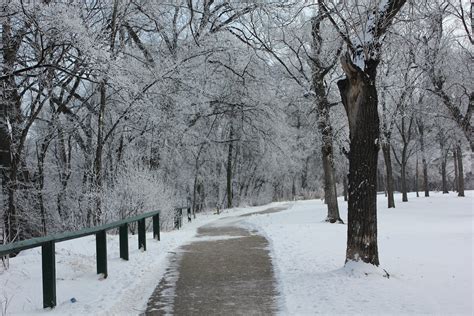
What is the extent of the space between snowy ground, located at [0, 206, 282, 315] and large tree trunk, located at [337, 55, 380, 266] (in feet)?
11.2

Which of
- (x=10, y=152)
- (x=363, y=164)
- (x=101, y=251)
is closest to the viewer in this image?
(x=101, y=251)

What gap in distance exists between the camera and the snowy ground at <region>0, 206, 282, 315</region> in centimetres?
591

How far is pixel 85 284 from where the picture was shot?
715 cm

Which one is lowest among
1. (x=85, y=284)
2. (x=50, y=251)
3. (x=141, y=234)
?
(x=85, y=284)

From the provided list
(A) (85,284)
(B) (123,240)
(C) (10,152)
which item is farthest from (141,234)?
(C) (10,152)

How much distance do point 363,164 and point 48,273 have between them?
508 cm

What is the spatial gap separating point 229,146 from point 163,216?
1791cm

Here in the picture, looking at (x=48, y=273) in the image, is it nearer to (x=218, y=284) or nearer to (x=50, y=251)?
(x=50, y=251)

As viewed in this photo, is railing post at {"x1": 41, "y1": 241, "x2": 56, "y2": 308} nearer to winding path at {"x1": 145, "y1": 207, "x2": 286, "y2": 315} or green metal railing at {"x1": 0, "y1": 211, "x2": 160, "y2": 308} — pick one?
green metal railing at {"x1": 0, "y1": 211, "x2": 160, "y2": 308}

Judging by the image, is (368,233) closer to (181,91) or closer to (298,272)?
(298,272)

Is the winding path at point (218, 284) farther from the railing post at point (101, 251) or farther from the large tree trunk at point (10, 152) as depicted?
the large tree trunk at point (10, 152)

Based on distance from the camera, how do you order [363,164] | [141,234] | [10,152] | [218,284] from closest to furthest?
[218,284] → [363,164] → [141,234] → [10,152]

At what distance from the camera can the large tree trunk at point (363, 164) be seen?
7.82 metres

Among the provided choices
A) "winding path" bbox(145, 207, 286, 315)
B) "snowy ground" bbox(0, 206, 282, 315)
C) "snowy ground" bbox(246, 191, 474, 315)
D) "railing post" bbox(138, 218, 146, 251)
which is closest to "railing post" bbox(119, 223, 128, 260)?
"snowy ground" bbox(0, 206, 282, 315)
